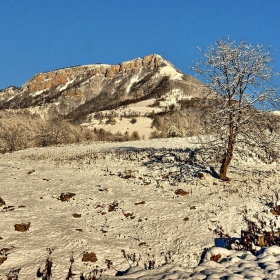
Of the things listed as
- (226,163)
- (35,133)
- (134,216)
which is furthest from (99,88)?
(134,216)

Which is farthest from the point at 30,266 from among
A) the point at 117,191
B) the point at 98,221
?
the point at 117,191

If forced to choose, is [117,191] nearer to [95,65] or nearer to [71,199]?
[71,199]

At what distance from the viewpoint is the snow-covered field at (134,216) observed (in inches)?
295

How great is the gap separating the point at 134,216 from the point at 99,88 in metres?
153

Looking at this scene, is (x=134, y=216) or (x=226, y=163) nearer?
(x=134, y=216)

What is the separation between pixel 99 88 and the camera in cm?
16000

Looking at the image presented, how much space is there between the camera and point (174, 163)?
633 inches

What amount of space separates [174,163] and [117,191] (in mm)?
4053

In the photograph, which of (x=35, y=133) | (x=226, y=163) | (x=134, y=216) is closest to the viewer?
(x=134, y=216)

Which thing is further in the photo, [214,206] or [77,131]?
[77,131]

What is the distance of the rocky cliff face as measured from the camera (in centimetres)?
13038

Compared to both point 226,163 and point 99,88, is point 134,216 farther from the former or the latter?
point 99,88

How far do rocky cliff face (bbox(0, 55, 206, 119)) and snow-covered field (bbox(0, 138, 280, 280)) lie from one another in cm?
9709

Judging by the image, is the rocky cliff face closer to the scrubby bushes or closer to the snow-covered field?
the scrubby bushes
